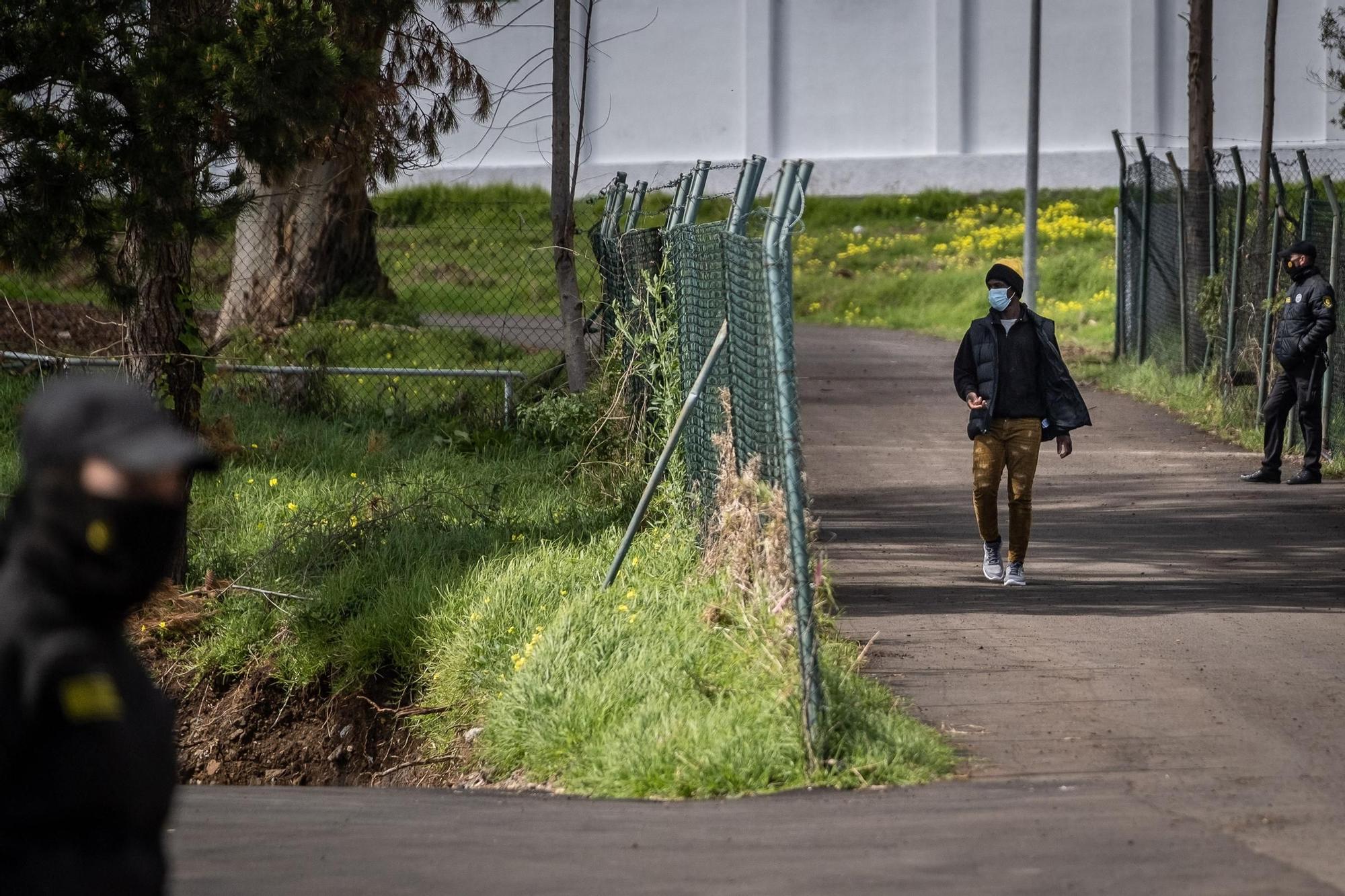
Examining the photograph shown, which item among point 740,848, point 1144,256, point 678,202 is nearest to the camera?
point 740,848

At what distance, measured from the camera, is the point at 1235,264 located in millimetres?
15289

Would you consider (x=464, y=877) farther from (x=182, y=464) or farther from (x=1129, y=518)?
(x=1129, y=518)

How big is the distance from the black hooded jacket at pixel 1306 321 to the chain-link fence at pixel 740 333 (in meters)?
4.93

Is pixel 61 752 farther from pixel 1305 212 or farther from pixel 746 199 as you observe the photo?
pixel 1305 212

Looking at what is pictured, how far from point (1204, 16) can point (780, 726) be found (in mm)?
14958

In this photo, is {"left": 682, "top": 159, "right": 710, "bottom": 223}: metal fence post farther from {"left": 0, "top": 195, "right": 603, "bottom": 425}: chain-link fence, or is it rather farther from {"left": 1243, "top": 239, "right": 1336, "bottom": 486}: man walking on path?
{"left": 1243, "top": 239, "right": 1336, "bottom": 486}: man walking on path

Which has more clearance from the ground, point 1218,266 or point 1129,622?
point 1218,266

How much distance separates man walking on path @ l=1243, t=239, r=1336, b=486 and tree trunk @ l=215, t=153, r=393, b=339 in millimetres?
8603

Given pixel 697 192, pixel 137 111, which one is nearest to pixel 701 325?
pixel 697 192

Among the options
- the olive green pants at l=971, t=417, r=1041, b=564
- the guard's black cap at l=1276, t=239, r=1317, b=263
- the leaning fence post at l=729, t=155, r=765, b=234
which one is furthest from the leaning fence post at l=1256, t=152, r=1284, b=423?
the leaning fence post at l=729, t=155, r=765, b=234

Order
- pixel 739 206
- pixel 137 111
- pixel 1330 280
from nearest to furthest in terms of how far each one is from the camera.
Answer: pixel 739 206 → pixel 137 111 → pixel 1330 280

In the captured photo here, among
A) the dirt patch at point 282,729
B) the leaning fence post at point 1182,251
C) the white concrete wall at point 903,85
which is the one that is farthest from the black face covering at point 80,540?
the white concrete wall at point 903,85

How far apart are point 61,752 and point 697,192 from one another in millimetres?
6702

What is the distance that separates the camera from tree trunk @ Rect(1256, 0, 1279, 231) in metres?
15.3
